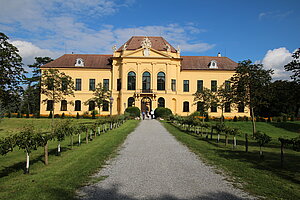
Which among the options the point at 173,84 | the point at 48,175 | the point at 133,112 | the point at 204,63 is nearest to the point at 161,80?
the point at 173,84

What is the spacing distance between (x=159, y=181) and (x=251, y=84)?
42.8 feet

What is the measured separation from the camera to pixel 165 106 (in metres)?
41.5

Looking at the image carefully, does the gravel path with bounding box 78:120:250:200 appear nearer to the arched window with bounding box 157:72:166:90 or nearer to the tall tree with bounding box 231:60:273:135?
the tall tree with bounding box 231:60:273:135

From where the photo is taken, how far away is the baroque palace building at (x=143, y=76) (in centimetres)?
4238

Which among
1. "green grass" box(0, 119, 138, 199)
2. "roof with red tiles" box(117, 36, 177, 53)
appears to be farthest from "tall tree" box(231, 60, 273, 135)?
"roof with red tiles" box(117, 36, 177, 53)

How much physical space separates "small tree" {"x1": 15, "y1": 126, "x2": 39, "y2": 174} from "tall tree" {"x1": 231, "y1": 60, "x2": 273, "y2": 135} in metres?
13.9

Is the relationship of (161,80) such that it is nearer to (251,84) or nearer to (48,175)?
(251,84)

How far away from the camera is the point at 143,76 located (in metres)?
42.9

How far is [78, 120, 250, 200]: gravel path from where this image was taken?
559 cm

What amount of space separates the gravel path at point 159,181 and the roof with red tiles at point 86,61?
37.5 metres

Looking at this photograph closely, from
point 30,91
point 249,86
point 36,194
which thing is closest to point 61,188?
point 36,194

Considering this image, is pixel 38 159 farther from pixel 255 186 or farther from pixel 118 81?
pixel 118 81

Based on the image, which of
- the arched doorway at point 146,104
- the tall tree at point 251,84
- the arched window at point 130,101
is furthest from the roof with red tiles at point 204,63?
the tall tree at point 251,84

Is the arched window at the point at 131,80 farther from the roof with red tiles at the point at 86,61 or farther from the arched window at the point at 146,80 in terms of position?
the roof with red tiles at the point at 86,61
